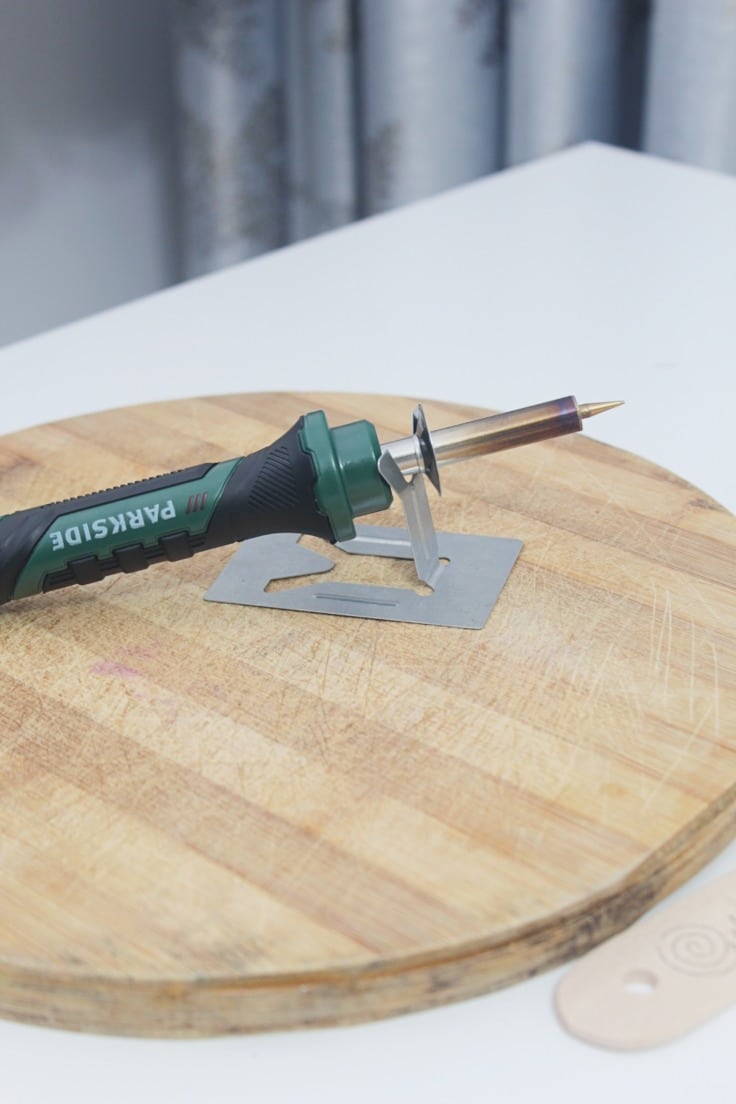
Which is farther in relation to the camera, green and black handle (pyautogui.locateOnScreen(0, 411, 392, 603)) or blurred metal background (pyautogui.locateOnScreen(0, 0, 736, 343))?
blurred metal background (pyautogui.locateOnScreen(0, 0, 736, 343))

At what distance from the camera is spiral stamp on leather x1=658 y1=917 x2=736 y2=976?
1.44 feet

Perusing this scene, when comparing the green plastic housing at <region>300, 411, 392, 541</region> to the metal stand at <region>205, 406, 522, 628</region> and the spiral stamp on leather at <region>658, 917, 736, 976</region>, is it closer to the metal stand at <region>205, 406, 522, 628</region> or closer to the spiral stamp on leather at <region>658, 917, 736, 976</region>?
the metal stand at <region>205, 406, 522, 628</region>

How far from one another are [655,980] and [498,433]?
0.25m

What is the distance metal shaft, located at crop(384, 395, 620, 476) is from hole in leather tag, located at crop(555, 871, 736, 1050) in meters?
0.22

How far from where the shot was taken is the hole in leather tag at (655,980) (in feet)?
1.40

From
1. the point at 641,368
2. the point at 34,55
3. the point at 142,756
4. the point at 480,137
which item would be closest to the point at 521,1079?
the point at 142,756

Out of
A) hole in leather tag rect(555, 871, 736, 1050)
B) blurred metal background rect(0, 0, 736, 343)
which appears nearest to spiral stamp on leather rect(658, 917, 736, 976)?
hole in leather tag rect(555, 871, 736, 1050)

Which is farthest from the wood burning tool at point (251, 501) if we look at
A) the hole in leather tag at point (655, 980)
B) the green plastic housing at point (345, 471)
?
the hole in leather tag at point (655, 980)

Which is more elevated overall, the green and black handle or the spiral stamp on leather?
the green and black handle

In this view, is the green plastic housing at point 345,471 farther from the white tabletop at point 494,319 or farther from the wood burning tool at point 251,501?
the white tabletop at point 494,319

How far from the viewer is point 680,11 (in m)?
1.41

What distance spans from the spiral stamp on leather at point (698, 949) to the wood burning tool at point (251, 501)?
192 mm

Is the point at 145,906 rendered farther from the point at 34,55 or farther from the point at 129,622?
the point at 34,55

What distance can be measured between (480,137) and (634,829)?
131 centimetres
